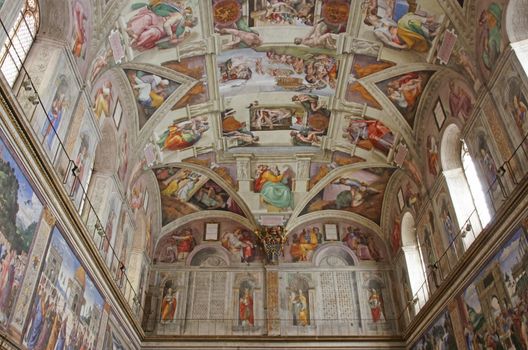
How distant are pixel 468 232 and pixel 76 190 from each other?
1002 cm

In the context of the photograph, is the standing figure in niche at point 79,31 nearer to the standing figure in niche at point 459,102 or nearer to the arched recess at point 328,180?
the standing figure in niche at point 459,102

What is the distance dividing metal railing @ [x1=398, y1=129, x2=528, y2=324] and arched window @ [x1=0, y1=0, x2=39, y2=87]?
9919 millimetres

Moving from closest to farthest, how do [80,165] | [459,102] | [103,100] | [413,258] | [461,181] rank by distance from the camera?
[80,165] < [103,100] < [459,102] < [461,181] < [413,258]

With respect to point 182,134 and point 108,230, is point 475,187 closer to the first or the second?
point 182,134

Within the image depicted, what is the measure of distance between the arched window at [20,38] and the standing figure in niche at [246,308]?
1198cm

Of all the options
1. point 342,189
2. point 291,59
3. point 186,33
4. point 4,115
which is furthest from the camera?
point 342,189

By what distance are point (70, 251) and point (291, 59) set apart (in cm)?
856

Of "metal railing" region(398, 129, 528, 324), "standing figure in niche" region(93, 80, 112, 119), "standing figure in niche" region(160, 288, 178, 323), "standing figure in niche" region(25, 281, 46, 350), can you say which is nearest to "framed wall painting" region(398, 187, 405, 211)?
"metal railing" region(398, 129, 528, 324)

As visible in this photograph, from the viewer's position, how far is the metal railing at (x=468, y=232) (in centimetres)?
1010

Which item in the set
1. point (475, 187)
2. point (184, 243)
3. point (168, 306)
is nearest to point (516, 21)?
point (475, 187)

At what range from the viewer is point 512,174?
10.3 meters

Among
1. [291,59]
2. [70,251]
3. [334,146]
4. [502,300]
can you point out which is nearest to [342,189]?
[334,146]

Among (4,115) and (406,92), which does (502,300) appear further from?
(4,115)

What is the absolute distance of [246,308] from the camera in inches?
714
